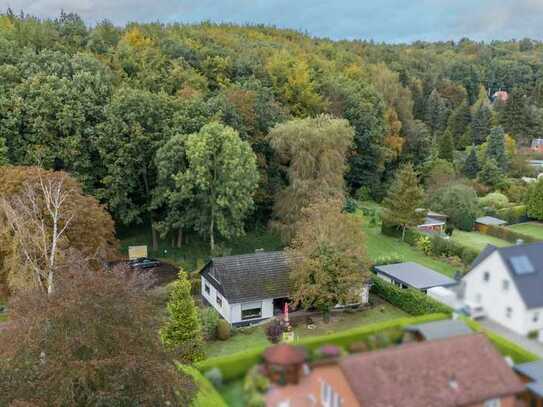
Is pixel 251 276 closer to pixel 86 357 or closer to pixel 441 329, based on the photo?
pixel 86 357

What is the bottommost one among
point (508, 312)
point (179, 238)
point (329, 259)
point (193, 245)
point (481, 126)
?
point (193, 245)

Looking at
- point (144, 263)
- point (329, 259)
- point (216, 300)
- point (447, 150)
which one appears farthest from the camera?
point (447, 150)

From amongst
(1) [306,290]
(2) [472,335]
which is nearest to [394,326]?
(2) [472,335]

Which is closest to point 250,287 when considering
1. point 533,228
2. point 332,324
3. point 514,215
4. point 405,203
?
point 332,324

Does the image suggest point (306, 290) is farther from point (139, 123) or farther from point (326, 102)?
point (326, 102)

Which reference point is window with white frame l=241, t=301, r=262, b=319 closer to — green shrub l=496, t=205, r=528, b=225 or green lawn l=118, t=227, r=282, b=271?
green lawn l=118, t=227, r=282, b=271

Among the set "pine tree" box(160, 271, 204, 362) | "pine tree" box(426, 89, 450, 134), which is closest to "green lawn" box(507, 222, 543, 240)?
"pine tree" box(160, 271, 204, 362)
